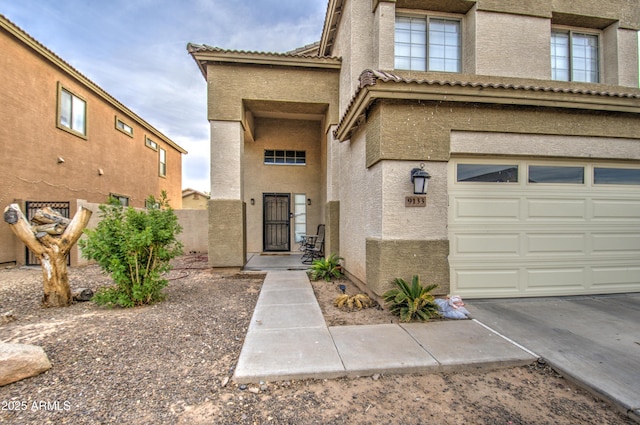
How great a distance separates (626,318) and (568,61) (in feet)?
20.1

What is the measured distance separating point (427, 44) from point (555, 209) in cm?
444

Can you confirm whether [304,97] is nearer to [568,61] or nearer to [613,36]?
[568,61]

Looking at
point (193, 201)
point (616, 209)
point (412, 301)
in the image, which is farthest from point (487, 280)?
point (193, 201)

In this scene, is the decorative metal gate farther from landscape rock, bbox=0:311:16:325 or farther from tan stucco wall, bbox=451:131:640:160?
tan stucco wall, bbox=451:131:640:160

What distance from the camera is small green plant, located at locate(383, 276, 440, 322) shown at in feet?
12.9

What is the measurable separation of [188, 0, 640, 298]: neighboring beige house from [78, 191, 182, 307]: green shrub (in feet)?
6.91

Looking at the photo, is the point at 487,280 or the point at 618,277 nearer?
the point at 487,280

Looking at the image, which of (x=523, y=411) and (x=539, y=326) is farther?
(x=539, y=326)

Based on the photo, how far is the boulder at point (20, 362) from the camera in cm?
248

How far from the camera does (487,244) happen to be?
4.61 metres

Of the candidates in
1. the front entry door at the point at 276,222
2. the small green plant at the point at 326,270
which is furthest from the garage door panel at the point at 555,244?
the front entry door at the point at 276,222

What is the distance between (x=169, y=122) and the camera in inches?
763

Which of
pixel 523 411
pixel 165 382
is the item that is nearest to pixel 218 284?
pixel 165 382

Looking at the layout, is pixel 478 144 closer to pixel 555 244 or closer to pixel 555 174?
pixel 555 174
